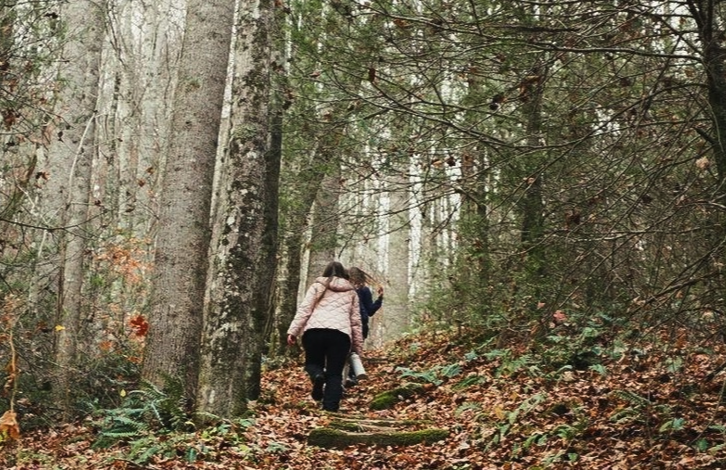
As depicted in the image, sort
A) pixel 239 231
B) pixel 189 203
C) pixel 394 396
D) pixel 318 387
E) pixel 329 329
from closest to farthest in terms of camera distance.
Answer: pixel 239 231 < pixel 329 329 < pixel 318 387 < pixel 189 203 < pixel 394 396

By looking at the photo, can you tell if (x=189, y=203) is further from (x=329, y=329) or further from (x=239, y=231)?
(x=329, y=329)

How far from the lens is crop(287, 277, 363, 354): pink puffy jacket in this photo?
9.77 meters

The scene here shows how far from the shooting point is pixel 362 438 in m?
8.63

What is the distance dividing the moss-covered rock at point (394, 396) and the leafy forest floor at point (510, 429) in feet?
0.18

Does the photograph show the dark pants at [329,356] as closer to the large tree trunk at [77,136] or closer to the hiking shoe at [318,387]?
the hiking shoe at [318,387]

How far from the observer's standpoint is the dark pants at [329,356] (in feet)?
32.1

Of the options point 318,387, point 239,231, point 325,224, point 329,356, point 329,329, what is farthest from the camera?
point 325,224

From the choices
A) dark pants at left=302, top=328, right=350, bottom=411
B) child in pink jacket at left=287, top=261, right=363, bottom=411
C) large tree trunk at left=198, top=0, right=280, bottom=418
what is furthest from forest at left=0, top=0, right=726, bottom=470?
child in pink jacket at left=287, top=261, right=363, bottom=411

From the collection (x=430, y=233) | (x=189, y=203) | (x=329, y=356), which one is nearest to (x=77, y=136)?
(x=189, y=203)

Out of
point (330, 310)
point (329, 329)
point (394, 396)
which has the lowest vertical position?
point (394, 396)

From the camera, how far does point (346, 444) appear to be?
8.59 m

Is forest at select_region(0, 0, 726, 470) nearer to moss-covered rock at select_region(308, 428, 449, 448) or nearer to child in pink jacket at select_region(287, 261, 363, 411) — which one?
moss-covered rock at select_region(308, 428, 449, 448)

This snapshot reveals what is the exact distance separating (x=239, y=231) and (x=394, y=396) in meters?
3.82

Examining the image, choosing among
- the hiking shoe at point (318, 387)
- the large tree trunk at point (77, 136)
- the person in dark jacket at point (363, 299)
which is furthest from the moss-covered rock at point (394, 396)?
the large tree trunk at point (77, 136)
